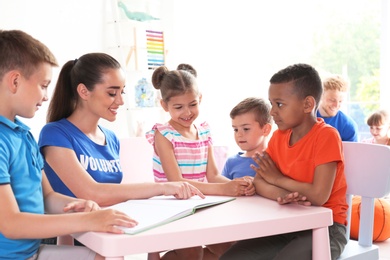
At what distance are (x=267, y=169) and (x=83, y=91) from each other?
0.67 meters

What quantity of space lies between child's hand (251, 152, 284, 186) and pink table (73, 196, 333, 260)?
0.46ft

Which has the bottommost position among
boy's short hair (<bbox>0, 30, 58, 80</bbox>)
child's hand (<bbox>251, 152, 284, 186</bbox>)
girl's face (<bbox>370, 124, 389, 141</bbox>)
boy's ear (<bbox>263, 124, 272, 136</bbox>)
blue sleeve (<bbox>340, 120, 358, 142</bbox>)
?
girl's face (<bbox>370, 124, 389, 141</bbox>)

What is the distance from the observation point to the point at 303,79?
5.73ft

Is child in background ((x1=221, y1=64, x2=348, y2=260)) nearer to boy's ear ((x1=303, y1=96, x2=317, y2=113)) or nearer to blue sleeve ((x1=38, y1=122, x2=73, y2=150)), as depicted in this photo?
boy's ear ((x1=303, y1=96, x2=317, y2=113))

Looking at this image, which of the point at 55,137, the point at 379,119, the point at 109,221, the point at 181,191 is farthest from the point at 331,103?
the point at 109,221

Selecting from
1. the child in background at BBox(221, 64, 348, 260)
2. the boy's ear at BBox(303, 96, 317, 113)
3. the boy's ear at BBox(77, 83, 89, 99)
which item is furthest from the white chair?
the boy's ear at BBox(77, 83, 89, 99)

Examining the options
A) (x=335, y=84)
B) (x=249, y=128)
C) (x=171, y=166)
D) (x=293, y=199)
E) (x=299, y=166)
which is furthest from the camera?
(x=335, y=84)

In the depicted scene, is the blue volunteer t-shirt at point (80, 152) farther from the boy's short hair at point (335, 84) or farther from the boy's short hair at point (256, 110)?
the boy's short hair at point (335, 84)

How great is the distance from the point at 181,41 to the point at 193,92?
346cm

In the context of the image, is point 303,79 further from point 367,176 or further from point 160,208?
point 160,208

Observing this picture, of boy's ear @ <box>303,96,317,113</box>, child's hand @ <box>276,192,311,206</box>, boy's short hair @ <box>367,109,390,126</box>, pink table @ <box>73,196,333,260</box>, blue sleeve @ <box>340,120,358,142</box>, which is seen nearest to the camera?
pink table @ <box>73,196,333,260</box>

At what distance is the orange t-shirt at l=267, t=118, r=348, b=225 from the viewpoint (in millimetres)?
1603

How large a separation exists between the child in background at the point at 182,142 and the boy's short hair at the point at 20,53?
2.14 feet

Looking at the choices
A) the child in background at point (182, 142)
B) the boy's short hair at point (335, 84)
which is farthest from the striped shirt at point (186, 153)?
the boy's short hair at point (335, 84)
